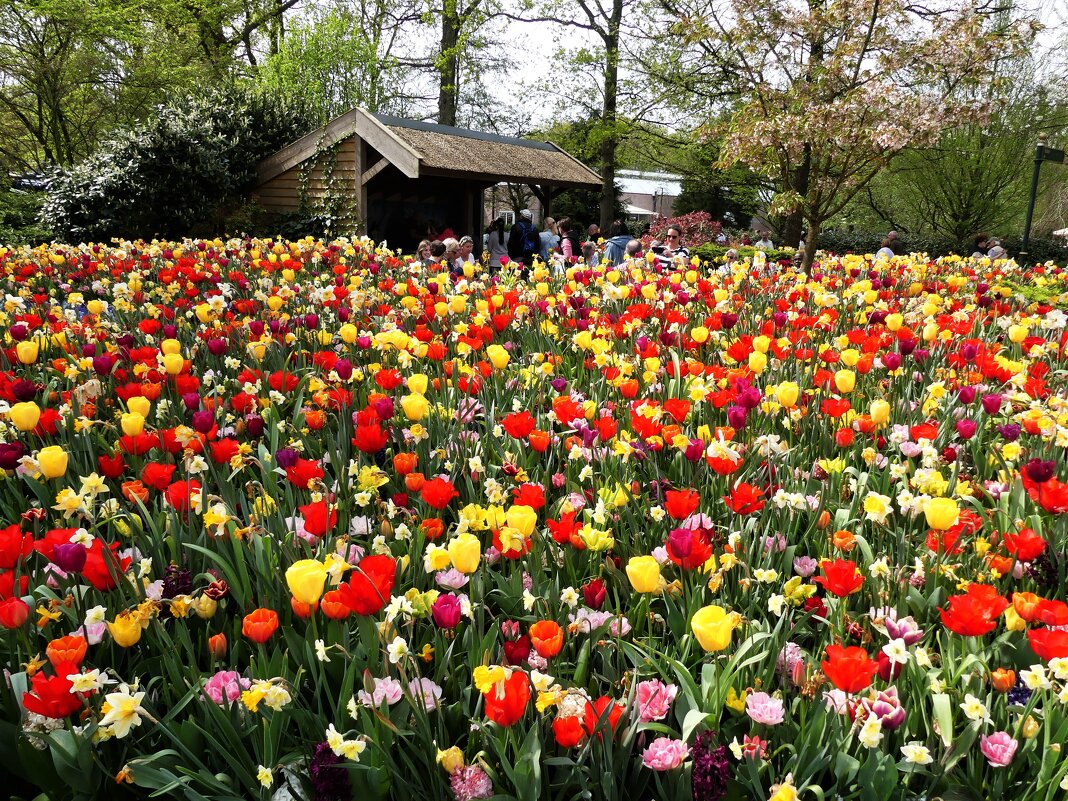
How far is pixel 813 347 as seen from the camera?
3812 millimetres

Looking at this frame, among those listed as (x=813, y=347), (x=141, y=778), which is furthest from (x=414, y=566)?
(x=813, y=347)

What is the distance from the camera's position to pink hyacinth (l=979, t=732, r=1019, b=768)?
46.3 inches

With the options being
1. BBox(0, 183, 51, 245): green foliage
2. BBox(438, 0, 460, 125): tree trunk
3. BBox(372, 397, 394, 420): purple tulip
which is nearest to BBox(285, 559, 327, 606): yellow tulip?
BBox(372, 397, 394, 420): purple tulip

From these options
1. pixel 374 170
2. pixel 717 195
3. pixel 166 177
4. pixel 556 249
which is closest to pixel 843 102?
pixel 556 249

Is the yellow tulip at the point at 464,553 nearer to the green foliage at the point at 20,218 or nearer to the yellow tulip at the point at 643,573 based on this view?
the yellow tulip at the point at 643,573

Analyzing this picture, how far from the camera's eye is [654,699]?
4.32 feet

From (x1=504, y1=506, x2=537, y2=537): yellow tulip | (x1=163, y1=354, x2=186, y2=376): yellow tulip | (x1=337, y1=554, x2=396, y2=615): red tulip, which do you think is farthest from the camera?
(x1=163, y1=354, x2=186, y2=376): yellow tulip

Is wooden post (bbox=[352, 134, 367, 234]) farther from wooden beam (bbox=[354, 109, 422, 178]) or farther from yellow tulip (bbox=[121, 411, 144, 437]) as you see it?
yellow tulip (bbox=[121, 411, 144, 437])

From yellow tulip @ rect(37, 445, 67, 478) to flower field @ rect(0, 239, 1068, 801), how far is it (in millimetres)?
44

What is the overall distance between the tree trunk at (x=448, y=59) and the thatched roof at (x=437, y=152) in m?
8.20

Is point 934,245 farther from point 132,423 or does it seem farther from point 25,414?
point 25,414

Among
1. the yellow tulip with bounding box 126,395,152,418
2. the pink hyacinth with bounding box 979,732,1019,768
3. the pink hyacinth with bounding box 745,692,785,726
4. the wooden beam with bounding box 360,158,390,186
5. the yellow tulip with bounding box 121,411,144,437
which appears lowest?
the pink hyacinth with bounding box 979,732,1019,768

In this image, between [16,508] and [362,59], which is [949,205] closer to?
[362,59]

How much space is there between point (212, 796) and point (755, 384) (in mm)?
2424
